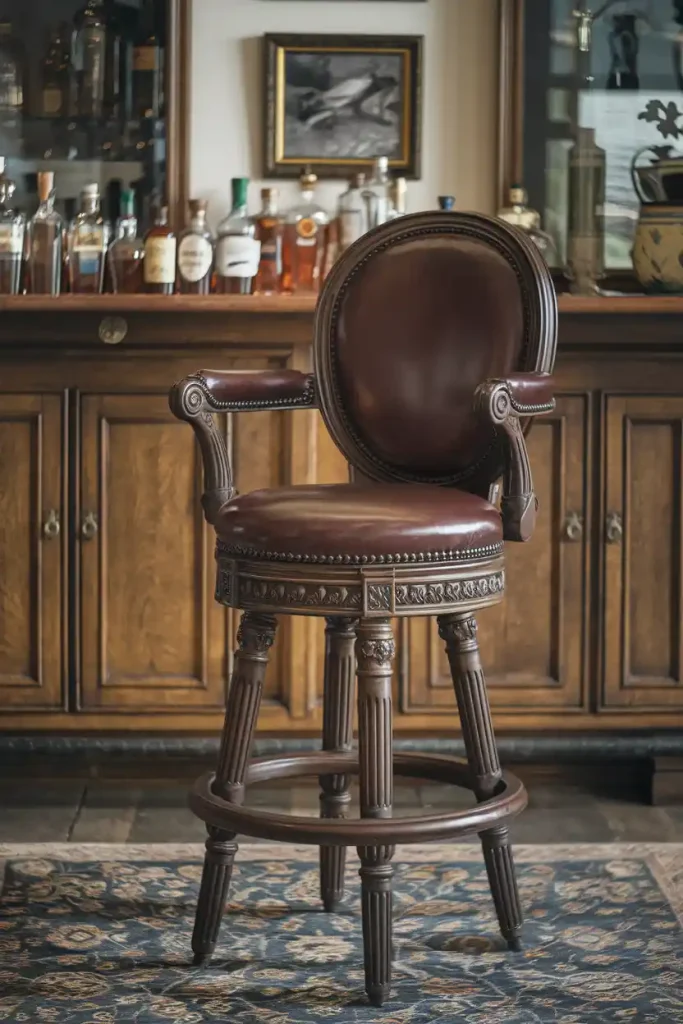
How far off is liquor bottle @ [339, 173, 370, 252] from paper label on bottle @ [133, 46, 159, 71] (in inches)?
20.4

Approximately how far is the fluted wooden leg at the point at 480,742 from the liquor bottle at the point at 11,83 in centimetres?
182

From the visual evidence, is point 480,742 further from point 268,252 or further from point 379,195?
point 379,195

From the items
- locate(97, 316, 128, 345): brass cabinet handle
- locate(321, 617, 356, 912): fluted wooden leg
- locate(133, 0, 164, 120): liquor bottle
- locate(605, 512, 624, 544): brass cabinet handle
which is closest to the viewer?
locate(321, 617, 356, 912): fluted wooden leg

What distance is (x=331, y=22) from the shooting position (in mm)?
3303

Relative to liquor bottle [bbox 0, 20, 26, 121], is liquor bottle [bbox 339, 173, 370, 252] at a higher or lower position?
lower

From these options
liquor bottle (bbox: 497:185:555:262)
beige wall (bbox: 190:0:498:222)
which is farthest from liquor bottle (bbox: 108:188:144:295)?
liquor bottle (bbox: 497:185:555:262)

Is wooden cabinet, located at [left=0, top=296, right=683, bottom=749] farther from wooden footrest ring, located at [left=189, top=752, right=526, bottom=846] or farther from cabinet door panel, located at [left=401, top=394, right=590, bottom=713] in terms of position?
wooden footrest ring, located at [left=189, top=752, right=526, bottom=846]

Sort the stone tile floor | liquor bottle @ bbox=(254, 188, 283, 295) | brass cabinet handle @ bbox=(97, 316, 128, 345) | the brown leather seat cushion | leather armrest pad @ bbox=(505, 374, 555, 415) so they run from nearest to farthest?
the brown leather seat cushion, leather armrest pad @ bbox=(505, 374, 555, 415), the stone tile floor, brass cabinet handle @ bbox=(97, 316, 128, 345), liquor bottle @ bbox=(254, 188, 283, 295)

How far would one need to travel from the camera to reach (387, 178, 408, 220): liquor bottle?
319 cm

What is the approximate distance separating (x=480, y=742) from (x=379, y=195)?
151 centimetres

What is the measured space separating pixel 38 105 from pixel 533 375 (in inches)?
66.9

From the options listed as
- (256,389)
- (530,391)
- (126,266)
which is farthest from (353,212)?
(530,391)

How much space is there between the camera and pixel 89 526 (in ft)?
9.85

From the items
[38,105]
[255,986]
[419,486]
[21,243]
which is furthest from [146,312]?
[255,986]
